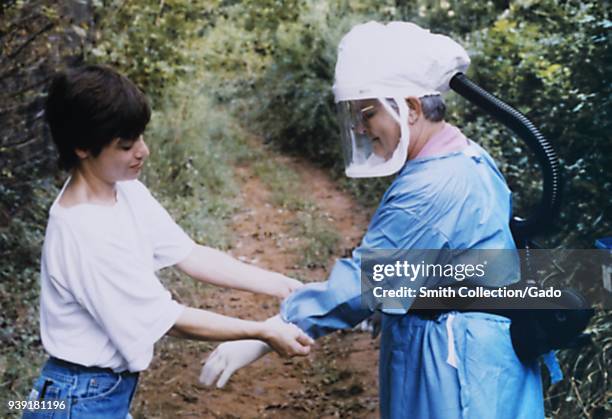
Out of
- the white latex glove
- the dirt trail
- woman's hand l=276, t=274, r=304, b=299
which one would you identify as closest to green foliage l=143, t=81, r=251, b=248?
the dirt trail

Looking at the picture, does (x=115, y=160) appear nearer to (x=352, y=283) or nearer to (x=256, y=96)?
(x=352, y=283)

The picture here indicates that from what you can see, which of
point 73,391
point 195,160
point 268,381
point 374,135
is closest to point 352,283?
point 374,135

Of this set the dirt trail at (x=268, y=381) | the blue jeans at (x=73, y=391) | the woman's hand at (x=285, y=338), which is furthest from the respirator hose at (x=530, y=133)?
the dirt trail at (x=268, y=381)

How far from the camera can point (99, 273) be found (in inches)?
55.5

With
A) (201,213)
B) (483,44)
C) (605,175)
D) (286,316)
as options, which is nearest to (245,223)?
(201,213)

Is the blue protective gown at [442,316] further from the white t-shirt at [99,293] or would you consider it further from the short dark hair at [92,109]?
the short dark hair at [92,109]

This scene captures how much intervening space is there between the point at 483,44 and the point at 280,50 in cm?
244

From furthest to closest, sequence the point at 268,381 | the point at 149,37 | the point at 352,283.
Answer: the point at 149,37 → the point at 268,381 → the point at 352,283

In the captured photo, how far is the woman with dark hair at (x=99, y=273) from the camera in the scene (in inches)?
55.9

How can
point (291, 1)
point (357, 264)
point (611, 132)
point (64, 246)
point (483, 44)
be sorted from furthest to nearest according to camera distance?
1. point (291, 1)
2. point (483, 44)
3. point (611, 132)
4. point (357, 264)
5. point (64, 246)

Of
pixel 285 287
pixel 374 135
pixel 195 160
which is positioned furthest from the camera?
pixel 195 160

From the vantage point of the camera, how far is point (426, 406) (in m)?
1.55

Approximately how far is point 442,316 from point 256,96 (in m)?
5.59

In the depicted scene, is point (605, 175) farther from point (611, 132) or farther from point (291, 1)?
point (291, 1)
